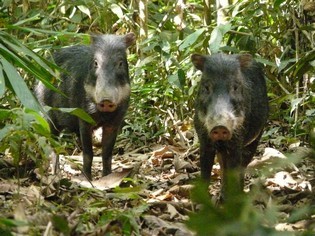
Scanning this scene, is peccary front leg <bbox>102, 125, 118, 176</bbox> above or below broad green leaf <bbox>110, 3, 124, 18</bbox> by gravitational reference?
below

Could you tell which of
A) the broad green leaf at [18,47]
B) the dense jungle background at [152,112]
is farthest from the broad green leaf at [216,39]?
the broad green leaf at [18,47]

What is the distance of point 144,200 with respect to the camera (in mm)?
4562

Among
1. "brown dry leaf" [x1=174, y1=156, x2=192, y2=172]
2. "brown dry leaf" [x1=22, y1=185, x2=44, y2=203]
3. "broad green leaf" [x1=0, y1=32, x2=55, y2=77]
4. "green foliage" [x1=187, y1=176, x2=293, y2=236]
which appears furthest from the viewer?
"brown dry leaf" [x1=174, y1=156, x2=192, y2=172]

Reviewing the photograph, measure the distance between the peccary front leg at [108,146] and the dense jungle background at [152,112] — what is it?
0.17 metres

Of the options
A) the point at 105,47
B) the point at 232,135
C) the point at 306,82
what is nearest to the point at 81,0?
the point at 105,47

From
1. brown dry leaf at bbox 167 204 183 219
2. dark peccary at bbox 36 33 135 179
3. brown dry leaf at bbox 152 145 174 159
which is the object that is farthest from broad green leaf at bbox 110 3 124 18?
brown dry leaf at bbox 167 204 183 219

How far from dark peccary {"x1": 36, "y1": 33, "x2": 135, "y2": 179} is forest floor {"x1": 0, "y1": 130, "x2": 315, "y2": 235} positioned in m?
0.38

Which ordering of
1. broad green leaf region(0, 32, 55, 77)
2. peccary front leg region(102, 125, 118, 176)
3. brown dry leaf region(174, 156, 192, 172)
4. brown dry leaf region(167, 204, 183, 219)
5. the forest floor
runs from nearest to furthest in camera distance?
the forest floor → broad green leaf region(0, 32, 55, 77) → brown dry leaf region(167, 204, 183, 219) → brown dry leaf region(174, 156, 192, 172) → peccary front leg region(102, 125, 118, 176)

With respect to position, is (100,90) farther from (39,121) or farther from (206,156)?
(39,121)

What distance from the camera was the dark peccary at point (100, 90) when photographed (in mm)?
6488

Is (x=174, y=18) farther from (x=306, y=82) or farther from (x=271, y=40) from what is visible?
(x=306, y=82)

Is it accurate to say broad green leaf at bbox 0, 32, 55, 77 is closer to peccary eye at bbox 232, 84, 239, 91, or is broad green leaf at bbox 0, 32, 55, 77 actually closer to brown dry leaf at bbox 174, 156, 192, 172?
peccary eye at bbox 232, 84, 239, 91

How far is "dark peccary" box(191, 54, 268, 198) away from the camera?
493 centimetres

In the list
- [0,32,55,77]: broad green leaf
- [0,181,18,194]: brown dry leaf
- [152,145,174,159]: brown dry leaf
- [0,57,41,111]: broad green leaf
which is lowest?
[152,145,174,159]: brown dry leaf
